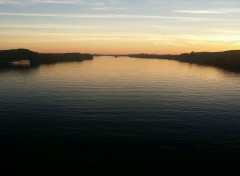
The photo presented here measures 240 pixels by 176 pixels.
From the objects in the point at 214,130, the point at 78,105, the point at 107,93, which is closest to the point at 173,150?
the point at 214,130

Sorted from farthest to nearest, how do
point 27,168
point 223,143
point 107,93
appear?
point 107,93 → point 223,143 → point 27,168

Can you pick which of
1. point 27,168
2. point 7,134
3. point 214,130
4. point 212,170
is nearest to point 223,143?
point 214,130

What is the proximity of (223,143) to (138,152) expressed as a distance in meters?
14.0

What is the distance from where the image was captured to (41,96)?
81.9 metres

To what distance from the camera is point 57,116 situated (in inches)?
2346

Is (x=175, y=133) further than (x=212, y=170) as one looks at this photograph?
Yes

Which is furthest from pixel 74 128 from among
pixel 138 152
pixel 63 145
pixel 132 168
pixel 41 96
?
pixel 41 96

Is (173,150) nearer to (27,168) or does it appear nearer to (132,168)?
(132,168)

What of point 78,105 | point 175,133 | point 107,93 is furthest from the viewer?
point 107,93

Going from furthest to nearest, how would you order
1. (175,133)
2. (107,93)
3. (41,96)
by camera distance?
(107,93), (41,96), (175,133)

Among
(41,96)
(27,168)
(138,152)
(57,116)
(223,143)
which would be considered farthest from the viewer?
(41,96)

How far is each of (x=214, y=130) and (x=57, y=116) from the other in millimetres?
30456

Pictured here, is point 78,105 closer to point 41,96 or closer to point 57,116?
point 57,116

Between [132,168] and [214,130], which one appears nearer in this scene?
[132,168]
